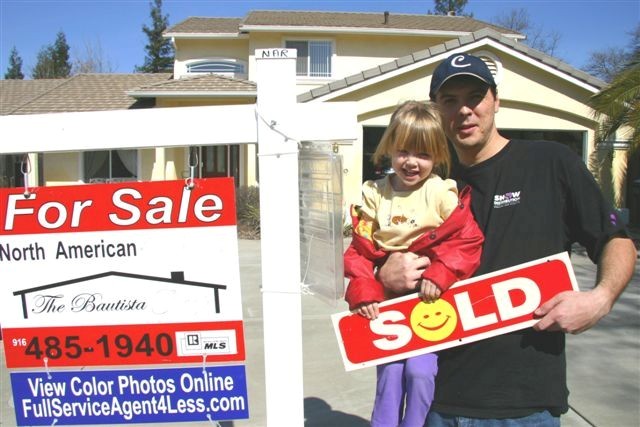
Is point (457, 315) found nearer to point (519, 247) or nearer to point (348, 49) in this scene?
point (519, 247)

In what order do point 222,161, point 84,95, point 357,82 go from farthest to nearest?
1. point 84,95
2. point 222,161
3. point 357,82

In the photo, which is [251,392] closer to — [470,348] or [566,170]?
[470,348]

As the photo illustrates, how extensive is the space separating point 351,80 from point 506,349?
11.2 meters

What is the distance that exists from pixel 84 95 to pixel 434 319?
17303 mm

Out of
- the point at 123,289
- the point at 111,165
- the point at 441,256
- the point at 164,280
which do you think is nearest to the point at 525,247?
the point at 441,256

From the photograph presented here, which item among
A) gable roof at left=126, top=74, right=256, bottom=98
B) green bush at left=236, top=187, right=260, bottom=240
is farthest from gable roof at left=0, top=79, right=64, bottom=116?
green bush at left=236, top=187, right=260, bottom=240

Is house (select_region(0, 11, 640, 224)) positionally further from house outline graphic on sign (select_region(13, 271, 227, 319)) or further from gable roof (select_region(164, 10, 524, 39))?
house outline graphic on sign (select_region(13, 271, 227, 319))

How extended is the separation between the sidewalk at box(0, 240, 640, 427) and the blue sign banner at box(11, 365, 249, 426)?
169cm

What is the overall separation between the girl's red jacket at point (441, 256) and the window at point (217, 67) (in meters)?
17.2

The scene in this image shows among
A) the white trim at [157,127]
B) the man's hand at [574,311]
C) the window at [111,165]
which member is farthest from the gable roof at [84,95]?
the man's hand at [574,311]

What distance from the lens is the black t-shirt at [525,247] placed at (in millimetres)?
1796

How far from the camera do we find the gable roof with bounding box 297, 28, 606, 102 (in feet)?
40.4

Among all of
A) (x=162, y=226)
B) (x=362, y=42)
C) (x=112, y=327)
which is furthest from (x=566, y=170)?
(x=362, y=42)

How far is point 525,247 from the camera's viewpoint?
1802mm
